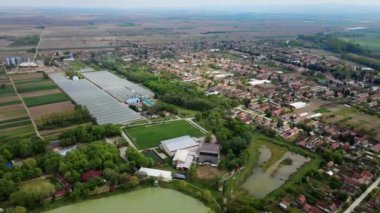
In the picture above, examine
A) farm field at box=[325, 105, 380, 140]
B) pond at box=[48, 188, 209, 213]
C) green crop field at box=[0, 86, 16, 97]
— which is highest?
green crop field at box=[0, 86, 16, 97]

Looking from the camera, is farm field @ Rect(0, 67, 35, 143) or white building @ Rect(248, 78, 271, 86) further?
white building @ Rect(248, 78, 271, 86)

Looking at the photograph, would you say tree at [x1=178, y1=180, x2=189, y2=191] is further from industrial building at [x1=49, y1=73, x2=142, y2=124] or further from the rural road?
industrial building at [x1=49, y1=73, x2=142, y2=124]

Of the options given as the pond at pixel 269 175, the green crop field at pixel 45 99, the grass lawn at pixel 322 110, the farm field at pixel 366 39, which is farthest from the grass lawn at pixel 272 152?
the farm field at pixel 366 39

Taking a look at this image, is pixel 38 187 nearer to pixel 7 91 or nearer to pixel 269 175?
pixel 269 175

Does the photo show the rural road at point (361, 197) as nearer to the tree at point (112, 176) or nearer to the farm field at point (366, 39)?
the tree at point (112, 176)

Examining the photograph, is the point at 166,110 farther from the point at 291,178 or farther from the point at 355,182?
the point at 355,182

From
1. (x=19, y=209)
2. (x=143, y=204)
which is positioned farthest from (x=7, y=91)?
(x=143, y=204)

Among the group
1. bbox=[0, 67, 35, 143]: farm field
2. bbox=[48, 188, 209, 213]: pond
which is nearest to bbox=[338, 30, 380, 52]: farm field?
bbox=[48, 188, 209, 213]: pond
